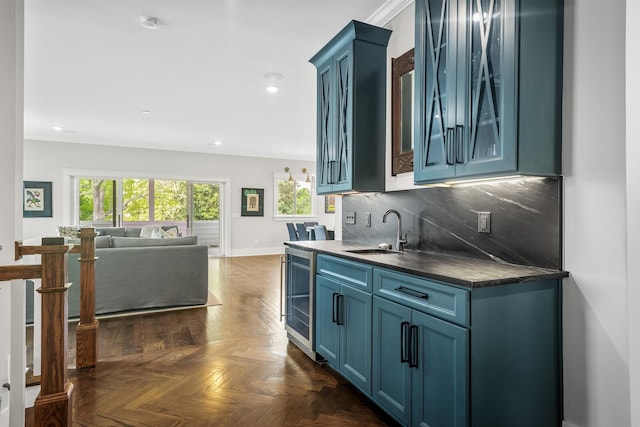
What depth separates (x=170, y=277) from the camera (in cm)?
448

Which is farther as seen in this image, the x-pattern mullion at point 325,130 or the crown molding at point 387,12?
the x-pattern mullion at point 325,130

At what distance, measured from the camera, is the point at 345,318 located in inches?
96.0

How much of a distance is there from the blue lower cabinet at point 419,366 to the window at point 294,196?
8474 mm

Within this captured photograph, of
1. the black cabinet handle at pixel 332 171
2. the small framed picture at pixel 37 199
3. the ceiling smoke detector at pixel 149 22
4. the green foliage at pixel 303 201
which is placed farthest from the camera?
the green foliage at pixel 303 201

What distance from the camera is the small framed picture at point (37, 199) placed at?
7938mm

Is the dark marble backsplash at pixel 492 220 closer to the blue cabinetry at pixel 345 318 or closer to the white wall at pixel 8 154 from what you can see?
the blue cabinetry at pixel 345 318

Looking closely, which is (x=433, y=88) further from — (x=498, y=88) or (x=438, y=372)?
(x=438, y=372)

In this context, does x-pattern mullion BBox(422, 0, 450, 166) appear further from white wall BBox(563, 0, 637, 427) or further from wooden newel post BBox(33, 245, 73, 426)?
wooden newel post BBox(33, 245, 73, 426)

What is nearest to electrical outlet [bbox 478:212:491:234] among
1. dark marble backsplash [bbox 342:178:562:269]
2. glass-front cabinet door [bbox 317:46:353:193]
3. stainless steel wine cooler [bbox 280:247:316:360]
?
dark marble backsplash [bbox 342:178:562:269]

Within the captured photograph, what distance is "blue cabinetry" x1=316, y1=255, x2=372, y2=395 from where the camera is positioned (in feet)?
7.27

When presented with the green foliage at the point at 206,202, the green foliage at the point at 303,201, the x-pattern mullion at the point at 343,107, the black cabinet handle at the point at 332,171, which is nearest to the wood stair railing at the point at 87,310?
the black cabinet handle at the point at 332,171

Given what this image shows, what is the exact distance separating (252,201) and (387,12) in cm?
752

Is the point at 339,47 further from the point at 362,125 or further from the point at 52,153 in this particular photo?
the point at 52,153

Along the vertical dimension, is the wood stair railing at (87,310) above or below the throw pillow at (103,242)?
below
